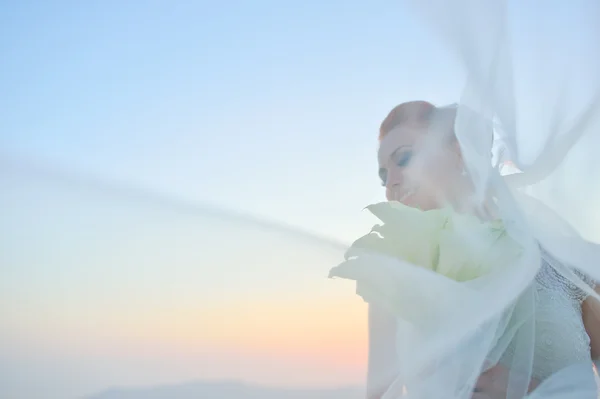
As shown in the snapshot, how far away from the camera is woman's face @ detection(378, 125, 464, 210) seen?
1769 millimetres

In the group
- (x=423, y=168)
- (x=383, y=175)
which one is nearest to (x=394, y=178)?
(x=383, y=175)

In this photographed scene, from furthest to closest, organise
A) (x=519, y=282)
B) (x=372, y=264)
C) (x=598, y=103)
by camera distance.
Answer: (x=598, y=103), (x=519, y=282), (x=372, y=264)

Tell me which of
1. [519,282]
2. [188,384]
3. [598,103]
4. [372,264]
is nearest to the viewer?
[372,264]

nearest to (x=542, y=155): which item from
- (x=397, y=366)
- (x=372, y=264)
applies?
(x=372, y=264)

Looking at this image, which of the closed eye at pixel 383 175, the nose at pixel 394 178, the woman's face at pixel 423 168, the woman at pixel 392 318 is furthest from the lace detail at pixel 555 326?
the closed eye at pixel 383 175

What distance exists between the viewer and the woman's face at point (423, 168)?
5.80ft

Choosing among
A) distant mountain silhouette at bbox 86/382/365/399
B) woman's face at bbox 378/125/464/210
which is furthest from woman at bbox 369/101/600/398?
distant mountain silhouette at bbox 86/382/365/399

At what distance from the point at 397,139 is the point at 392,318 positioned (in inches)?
29.8

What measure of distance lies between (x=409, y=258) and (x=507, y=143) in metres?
0.48

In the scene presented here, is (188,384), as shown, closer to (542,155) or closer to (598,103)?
(542,155)

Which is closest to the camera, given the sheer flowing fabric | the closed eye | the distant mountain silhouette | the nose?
the sheer flowing fabric

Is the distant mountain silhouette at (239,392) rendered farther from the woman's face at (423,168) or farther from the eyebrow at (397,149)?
the eyebrow at (397,149)

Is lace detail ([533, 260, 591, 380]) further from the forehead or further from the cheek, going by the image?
the forehead

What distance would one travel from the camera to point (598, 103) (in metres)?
1.62
